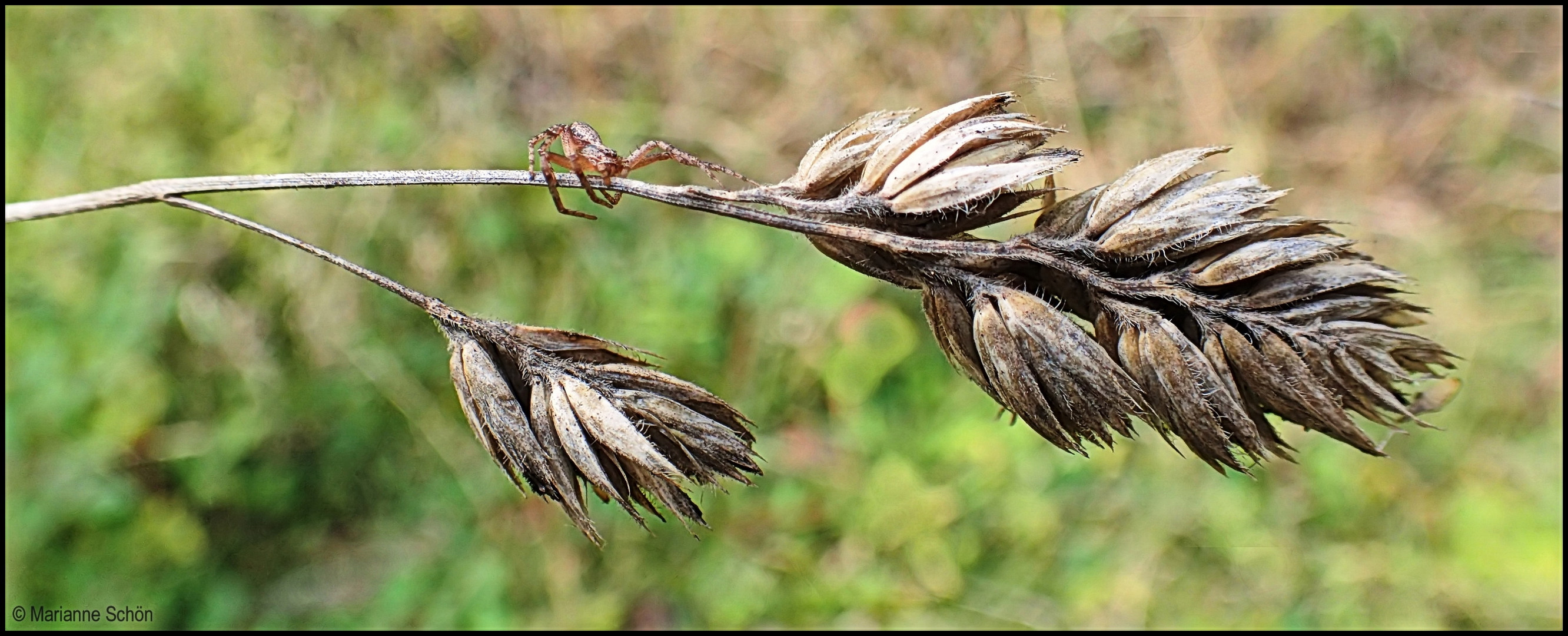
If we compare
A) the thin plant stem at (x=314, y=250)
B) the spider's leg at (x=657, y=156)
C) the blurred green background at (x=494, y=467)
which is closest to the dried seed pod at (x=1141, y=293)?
the spider's leg at (x=657, y=156)

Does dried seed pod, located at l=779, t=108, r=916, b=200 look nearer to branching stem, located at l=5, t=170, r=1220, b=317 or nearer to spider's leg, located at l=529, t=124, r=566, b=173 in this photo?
branching stem, located at l=5, t=170, r=1220, b=317

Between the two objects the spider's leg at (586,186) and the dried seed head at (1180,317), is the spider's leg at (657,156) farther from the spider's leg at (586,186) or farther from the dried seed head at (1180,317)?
the dried seed head at (1180,317)

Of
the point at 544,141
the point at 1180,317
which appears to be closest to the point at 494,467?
the point at 544,141

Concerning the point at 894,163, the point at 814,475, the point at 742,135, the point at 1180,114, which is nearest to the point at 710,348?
the point at 814,475

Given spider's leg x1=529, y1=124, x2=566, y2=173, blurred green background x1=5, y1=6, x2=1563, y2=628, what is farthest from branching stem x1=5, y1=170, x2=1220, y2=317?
blurred green background x1=5, y1=6, x2=1563, y2=628

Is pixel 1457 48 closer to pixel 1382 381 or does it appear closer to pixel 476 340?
pixel 1382 381

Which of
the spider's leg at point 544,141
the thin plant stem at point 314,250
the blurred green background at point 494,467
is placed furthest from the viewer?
the blurred green background at point 494,467

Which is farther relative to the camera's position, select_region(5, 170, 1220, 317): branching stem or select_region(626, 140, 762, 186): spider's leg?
select_region(626, 140, 762, 186): spider's leg

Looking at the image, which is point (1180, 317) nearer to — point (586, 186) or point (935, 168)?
point (935, 168)
